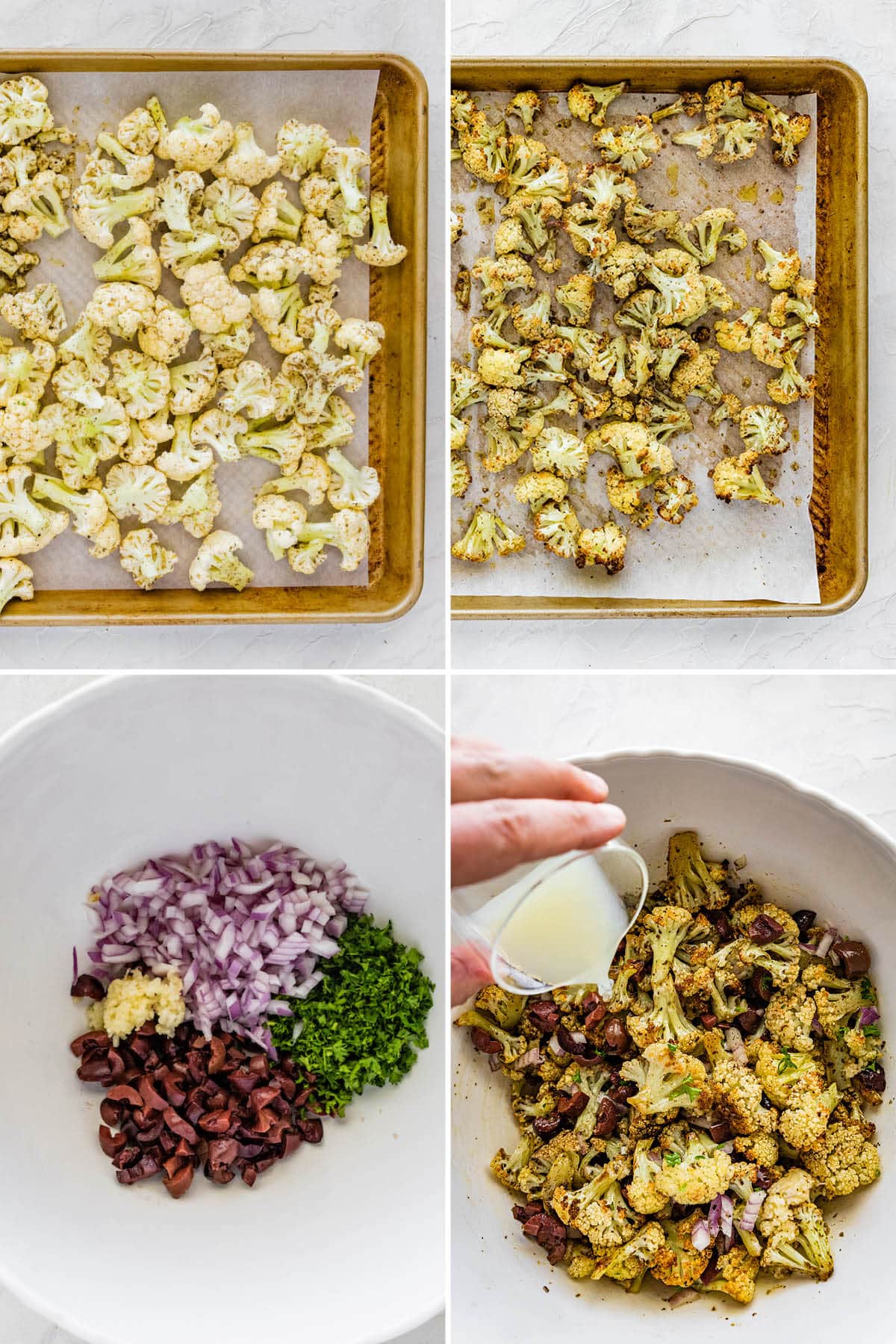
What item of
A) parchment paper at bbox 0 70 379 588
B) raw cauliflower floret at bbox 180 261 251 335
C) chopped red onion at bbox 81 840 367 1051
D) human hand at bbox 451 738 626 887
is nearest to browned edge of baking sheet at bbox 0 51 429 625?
parchment paper at bbox 0 70 379 588

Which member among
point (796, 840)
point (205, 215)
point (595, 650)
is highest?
point (205, 215)

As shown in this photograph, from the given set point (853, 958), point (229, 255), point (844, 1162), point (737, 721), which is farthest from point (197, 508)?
point (844, 1162)

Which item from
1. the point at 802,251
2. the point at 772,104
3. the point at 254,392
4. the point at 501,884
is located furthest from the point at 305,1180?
the point at 772,104

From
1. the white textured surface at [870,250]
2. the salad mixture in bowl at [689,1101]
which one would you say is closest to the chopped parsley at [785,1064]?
the salad mixture in bowl at [689,1101]

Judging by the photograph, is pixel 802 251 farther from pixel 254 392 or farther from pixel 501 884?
pixel 501 884

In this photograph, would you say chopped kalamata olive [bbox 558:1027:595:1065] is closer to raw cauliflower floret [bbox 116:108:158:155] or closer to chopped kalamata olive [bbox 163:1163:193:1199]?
chopped kalamata olive [bbox 163:1163:193:1199]

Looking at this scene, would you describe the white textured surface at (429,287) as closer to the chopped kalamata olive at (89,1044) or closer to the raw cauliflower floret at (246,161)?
the raw cauliflower floret at (246,161)

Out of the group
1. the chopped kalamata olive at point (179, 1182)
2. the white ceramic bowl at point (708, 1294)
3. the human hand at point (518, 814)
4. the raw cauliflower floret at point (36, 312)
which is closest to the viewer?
the human hand at point (518, 814)

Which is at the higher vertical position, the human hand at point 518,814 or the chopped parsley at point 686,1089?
the human hand at point 518,814
